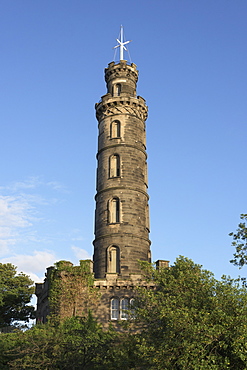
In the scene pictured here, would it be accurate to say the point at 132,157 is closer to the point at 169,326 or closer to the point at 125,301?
the point at 125,301

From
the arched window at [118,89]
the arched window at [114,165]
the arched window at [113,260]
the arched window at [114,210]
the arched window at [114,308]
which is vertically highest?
the arched window at [118,89]

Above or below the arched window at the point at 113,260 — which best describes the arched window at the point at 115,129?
above

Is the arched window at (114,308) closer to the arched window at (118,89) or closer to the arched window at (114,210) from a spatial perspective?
the arched window at (114,210)

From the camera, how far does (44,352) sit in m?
24.2

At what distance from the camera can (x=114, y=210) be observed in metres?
39.2

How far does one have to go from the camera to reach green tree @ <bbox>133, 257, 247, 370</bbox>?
16188 mm

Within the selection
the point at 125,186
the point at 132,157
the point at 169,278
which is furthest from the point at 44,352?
the point at 132,157

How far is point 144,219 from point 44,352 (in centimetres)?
1766

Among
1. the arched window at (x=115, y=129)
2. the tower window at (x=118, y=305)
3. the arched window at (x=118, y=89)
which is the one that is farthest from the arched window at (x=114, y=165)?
the tower window at (x=118, y=305)

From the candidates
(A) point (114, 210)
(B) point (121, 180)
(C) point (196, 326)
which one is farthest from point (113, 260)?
(C) point (196, 326)

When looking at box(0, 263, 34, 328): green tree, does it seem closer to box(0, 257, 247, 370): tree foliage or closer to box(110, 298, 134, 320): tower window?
box(110, 298, 134, 320): tower window

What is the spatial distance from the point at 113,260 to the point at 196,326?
21.0m

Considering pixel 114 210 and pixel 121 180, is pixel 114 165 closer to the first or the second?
pixel 121 180

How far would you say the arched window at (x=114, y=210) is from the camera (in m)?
38.7
